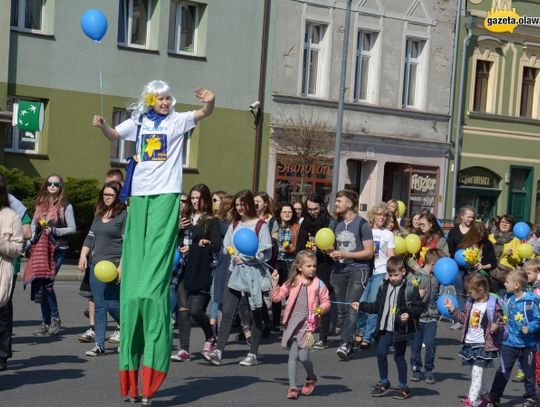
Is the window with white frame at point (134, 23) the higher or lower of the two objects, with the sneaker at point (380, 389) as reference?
higher

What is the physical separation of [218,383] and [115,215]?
2.53 m

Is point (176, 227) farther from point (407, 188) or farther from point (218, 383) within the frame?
point (407, 188)

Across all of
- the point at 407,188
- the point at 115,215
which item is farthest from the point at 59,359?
the point at 407,188

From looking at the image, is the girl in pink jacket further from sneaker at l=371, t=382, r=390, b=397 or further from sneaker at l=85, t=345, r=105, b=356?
sneaker at l=85, t=345, r=105, b=356

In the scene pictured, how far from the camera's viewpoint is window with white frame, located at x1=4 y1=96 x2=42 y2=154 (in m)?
27.4

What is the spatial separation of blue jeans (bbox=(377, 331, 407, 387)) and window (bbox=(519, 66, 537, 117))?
28985mm

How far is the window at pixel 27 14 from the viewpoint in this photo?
27.3 m

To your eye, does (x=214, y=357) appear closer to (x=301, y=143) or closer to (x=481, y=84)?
(x=301, y=143)

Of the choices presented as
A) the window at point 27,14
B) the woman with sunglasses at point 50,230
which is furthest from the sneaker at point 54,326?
the window at point 27,14

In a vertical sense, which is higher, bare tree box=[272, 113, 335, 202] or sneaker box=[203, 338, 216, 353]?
bare tree box=[272, 113, 335, 202]

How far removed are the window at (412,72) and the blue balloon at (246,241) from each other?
80.1ft

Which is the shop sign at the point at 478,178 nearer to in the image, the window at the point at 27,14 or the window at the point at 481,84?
the window at the point at 481,84

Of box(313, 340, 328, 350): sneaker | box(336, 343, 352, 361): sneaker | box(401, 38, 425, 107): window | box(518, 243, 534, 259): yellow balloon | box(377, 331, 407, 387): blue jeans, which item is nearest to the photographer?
box(377, 331, 407, 387): blue jeans

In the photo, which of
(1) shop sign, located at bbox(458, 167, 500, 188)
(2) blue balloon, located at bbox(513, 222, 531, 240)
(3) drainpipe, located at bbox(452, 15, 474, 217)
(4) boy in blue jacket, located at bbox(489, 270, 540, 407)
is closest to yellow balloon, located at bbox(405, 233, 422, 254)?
(4) boy in blue jacket, located at bbox(489, 270, 540, 407)
